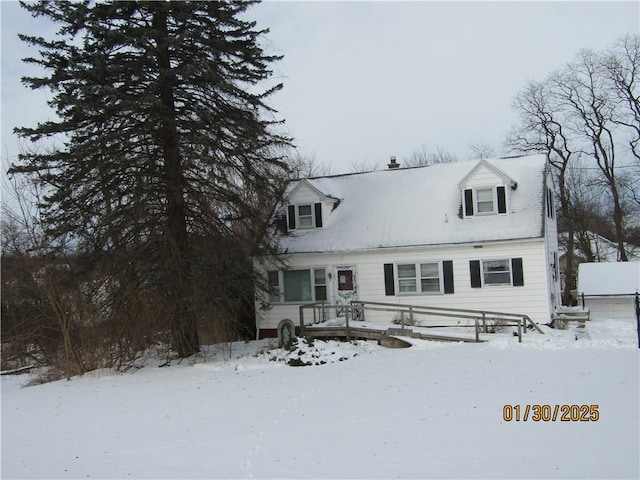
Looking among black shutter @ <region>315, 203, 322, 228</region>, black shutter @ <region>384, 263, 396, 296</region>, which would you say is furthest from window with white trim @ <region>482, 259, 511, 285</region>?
black shutter @ <region>315, 203, 322, 228</region>

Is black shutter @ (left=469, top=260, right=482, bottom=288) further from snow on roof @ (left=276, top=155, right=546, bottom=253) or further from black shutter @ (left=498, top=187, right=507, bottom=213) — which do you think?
black shutter @ (left=498, top=187, right=507, bottom=213)

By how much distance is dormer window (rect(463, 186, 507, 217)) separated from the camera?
21.2 m

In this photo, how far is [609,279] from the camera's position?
28.7 meters

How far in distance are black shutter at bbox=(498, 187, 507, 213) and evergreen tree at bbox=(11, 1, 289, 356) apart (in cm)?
981

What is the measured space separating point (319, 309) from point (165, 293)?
729cm

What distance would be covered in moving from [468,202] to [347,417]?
13296 mm

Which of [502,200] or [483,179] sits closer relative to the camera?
[502,200]

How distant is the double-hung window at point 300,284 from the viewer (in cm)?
2281

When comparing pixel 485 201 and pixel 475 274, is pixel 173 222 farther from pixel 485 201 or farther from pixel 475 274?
pixel 485 201

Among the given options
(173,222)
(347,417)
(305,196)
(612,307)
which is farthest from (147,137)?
(612,307)

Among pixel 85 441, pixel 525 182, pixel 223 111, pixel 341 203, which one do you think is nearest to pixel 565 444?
pixel 85 441

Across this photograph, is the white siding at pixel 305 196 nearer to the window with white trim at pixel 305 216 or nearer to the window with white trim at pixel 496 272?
the window with white trim at pixel 305 216

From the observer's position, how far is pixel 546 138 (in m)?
39.5
